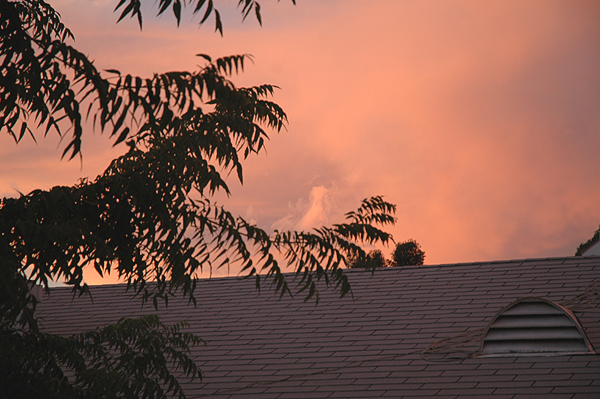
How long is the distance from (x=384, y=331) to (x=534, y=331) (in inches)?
91.8

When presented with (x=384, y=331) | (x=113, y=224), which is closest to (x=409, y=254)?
(x=384, y=331)

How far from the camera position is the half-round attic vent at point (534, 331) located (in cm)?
846

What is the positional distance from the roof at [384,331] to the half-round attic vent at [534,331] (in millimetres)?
199

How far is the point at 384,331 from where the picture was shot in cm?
977

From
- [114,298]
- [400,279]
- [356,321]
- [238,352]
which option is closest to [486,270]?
[400,279]

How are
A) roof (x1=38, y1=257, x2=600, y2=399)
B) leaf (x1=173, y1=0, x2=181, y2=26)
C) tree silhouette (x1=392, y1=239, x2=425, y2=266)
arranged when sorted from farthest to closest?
tree silhouette (x1=392, y1=239, x2=425, y2=266) → roof (x1=38, y1=257, x2=600, y2=399) → leaf (x1=173, y1=0, x2=181, y2=26)

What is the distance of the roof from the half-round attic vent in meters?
0.20

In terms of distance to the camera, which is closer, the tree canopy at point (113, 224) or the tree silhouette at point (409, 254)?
the tree canopy at point (113, 224)

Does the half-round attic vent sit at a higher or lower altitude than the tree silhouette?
lower

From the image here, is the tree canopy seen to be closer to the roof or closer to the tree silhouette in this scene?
the roof

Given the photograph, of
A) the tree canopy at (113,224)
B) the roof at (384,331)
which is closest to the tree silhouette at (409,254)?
the roof at (384,331)

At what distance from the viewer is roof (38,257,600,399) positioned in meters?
7.87

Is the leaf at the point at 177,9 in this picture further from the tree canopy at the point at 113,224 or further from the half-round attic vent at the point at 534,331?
the half-round attic vent at the point at 534,331

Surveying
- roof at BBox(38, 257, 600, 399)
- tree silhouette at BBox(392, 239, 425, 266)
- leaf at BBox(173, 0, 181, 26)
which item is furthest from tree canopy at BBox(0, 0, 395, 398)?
tree silhouette at BBox(392, 239, 425, 266)
